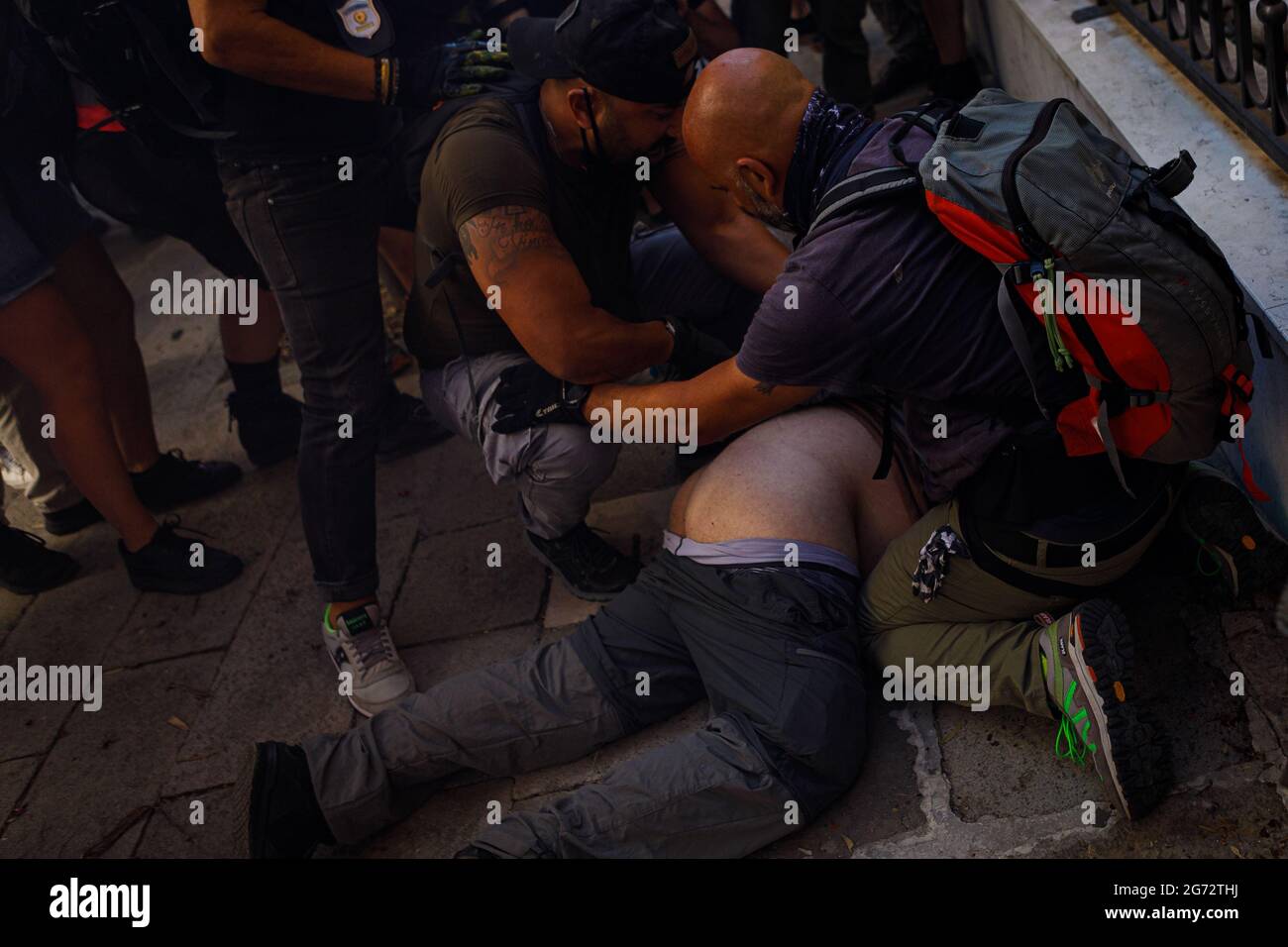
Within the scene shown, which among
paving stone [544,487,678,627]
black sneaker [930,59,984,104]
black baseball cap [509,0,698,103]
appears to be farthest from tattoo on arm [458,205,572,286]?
black sneaker [930,59,984,104]

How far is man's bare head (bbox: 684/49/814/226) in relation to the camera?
→ 2422 mm

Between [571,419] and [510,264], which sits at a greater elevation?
[510,264]

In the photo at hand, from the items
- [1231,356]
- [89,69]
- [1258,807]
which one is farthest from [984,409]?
[89,69]

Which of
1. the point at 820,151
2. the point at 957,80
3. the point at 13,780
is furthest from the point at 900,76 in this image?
the point at 13,780

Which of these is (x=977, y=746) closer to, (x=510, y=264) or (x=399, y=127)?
(x=510, y=264)

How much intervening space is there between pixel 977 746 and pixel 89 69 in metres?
2.60

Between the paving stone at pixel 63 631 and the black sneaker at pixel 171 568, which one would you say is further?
the black sneaker at pixel 171 568

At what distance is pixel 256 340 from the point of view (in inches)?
162

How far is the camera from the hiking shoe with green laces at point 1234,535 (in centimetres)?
248

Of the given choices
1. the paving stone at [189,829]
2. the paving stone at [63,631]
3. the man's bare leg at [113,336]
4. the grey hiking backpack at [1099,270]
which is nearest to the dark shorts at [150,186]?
the man's bare leg at [113,336]

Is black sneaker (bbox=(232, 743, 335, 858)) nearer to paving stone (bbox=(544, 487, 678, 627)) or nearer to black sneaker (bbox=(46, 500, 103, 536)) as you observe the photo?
paving stone (bbox=(544, 487, 678, 627))

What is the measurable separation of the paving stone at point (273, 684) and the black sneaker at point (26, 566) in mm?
747

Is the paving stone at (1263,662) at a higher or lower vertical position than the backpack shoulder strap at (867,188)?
lower

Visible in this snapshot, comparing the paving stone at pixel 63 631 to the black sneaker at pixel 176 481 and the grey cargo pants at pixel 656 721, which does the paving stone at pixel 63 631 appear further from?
the grey cargo pants at pixel 656 721
